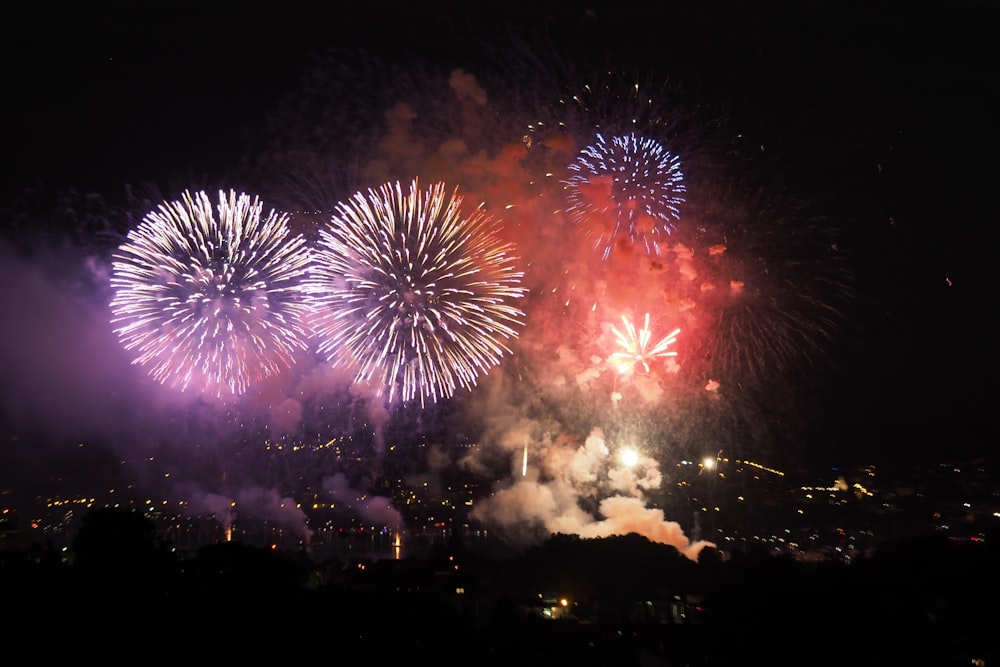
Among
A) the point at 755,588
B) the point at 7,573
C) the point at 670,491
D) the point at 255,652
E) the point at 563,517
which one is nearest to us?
the point at 255,652

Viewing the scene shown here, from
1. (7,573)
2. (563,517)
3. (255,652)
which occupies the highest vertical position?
(563,517)

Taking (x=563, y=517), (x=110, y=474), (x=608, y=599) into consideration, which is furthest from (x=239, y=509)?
(x=608, y=599)

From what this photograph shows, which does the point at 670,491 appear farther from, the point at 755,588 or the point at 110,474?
the point at 110,474

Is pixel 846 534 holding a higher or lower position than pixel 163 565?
higher

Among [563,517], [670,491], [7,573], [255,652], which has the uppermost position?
[670,491]

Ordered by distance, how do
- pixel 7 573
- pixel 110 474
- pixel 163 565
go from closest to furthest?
1. pixel 7 573
2. pixel 163 565
3. pixel 110 474

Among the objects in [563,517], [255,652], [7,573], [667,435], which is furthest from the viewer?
[563,517]

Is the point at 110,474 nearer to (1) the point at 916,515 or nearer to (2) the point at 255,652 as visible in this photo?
(2) the point at 255,652

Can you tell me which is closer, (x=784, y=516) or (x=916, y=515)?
(x=916, y=515)

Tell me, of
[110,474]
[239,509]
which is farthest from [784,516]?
[110,474]
